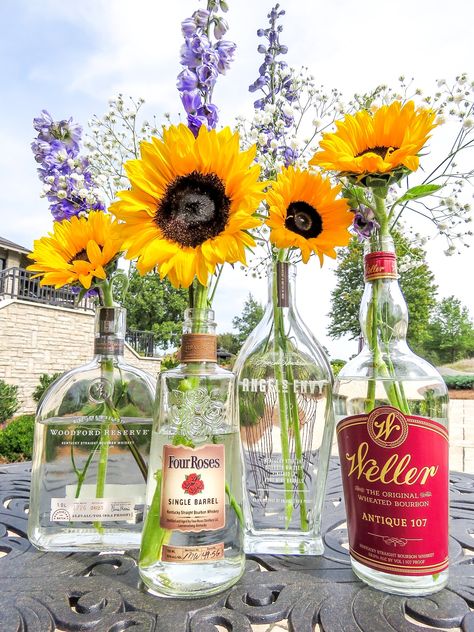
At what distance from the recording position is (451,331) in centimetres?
2727

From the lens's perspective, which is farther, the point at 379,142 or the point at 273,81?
the point at 273,81

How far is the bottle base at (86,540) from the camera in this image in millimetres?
868

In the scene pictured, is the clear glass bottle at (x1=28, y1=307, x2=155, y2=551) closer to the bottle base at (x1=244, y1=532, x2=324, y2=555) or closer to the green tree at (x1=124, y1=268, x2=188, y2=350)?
the bottle base at (x1=244, y1=532, x2=324, y2=555)

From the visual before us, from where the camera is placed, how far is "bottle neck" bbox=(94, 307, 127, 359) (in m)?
0.90

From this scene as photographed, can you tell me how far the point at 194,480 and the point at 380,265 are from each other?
1.52 ft

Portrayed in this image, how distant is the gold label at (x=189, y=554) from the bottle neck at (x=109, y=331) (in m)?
0.38

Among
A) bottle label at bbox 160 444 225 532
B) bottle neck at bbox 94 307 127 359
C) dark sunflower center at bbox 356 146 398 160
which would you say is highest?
dark sunflower center at bbox 356 146 398 160

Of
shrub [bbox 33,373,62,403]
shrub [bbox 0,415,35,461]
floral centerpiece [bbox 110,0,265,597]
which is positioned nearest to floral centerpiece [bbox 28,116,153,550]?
floral centerpiece [bbox 110,0,265,597]

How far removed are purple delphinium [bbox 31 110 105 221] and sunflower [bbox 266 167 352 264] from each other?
15.2 inches

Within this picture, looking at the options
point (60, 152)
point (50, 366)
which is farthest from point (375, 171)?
point (50, 366)

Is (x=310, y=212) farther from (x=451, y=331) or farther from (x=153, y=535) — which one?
(x=451, y=331)

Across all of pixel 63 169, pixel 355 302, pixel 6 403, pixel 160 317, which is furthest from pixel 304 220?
pixel 160 317

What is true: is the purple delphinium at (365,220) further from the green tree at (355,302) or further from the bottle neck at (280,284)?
the green tree at (355,302)

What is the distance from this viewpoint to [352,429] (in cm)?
75
